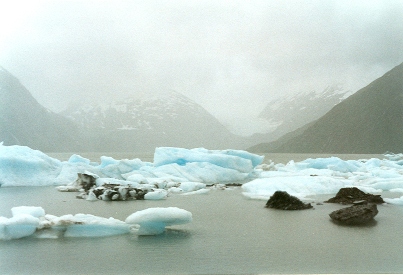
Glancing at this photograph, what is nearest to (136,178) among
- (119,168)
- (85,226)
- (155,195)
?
(119,168)

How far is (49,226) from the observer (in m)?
3.77

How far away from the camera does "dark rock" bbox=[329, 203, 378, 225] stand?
462 cm

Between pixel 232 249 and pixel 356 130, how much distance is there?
119 feet

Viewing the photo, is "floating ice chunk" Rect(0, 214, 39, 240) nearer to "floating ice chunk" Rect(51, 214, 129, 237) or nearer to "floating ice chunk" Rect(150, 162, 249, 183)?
"floating ice chunk" Rect(51, 214, 129, 237)

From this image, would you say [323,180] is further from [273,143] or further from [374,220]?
[273,143]

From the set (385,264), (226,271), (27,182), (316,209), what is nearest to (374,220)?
(316,209)

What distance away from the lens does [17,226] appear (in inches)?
143

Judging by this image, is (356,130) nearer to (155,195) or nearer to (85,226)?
(155,195)

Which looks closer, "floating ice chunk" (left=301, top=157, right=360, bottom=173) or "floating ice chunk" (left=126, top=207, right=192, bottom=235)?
"floating ice chunk" (left=126, top=207, right=192, bottom=235)

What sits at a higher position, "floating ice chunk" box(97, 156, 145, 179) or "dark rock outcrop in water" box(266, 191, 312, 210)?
"floating ice chunk" box(97, 156, 145, 179)

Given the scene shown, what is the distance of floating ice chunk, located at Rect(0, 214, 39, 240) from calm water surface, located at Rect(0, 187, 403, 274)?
9 cm

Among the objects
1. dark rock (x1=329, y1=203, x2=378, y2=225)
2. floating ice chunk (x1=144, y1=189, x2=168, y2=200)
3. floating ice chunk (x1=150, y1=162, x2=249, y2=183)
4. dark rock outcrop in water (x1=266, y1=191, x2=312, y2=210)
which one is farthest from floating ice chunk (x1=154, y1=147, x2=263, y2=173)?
dark rock (x1=329, y1=203, x2=378, y2=225)

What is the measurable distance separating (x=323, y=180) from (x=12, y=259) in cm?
644

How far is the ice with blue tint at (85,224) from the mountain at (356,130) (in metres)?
18.9
